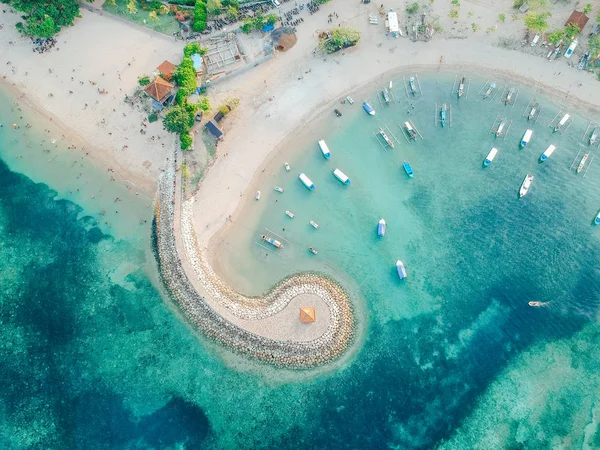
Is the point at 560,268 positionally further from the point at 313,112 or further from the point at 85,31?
the point at 85,31

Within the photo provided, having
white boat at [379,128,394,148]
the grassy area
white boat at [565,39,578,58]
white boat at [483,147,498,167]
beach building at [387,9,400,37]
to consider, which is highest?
white boat at [565,39,578,58]

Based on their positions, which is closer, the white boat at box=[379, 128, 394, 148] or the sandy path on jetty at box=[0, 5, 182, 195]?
the sandy path on jetty at box=[0, 5, 182, 195]

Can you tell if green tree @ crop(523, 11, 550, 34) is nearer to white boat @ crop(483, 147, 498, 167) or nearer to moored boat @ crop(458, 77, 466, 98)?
moored boat @ crop(458, 77, 466, 98)

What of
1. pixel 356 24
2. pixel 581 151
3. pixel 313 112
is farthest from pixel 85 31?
pixel 581 151

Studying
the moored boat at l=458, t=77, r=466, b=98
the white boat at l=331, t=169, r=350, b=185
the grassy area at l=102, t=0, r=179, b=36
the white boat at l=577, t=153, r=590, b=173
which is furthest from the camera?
the grassy area at l=102, t=0, r=179, b=36

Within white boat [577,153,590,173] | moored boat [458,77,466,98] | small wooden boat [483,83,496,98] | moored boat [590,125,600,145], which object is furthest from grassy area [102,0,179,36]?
moored boat [590,125,600,145]

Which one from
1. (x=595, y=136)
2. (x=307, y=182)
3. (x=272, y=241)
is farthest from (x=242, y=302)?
(x=595, y=136)

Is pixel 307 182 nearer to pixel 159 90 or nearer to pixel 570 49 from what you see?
pixel 159 90
